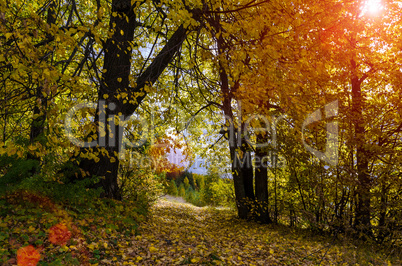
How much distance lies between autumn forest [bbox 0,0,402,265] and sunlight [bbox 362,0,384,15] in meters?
0.04

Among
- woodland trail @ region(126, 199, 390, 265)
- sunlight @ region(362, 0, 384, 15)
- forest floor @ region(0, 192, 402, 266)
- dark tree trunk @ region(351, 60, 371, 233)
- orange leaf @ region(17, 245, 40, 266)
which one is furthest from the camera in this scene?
sunlight @ region(362, 0, 384, 15)

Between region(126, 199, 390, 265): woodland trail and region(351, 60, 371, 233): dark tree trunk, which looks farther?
region(351, 60, 371, 233): dark tree trunk

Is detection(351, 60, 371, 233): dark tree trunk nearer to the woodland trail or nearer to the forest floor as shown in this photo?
the forest floor

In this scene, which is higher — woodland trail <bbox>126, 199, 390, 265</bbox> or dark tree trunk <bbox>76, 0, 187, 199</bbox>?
dark tree trunk <bbox>76, 0, 187, 199</bbox>

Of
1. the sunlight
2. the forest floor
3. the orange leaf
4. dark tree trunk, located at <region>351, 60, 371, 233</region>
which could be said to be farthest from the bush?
the orange leaf

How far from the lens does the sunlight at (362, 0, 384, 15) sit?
303 inches

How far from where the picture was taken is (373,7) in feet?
25.4

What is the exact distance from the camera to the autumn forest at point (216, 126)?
12.3 ft

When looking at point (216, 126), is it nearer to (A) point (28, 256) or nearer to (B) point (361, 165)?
(B) point (361, 165)

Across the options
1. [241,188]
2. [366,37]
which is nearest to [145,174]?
[241,188]

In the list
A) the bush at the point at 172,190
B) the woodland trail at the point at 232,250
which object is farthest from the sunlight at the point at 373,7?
the bush at the point at 172,190

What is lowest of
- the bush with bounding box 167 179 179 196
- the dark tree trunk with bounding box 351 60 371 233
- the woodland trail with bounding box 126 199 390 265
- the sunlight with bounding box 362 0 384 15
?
the bush with bounding box 167 179 179 196

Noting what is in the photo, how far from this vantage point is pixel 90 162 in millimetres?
5652

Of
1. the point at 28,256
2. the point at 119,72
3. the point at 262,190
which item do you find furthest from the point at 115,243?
the point at 262,190
